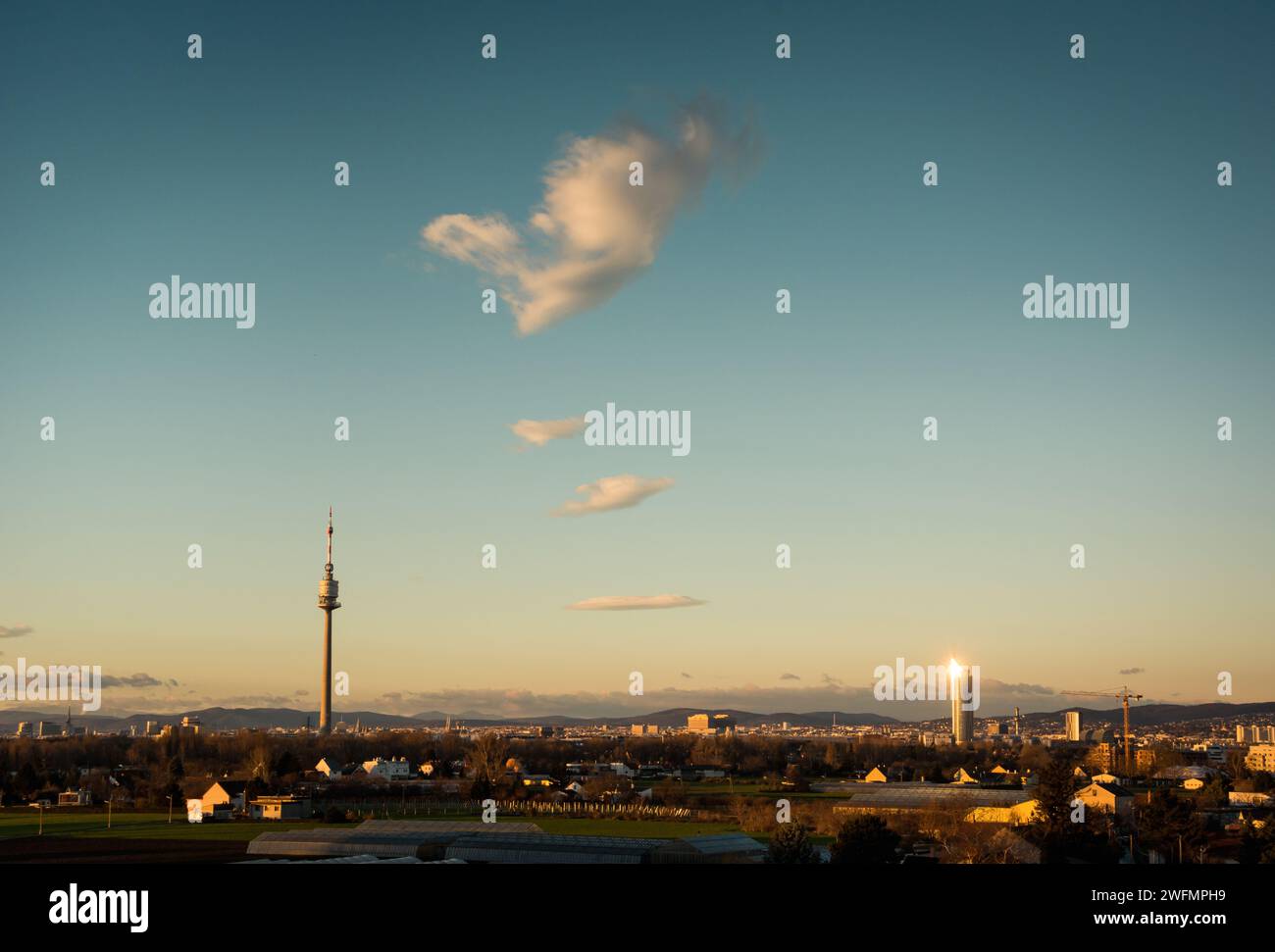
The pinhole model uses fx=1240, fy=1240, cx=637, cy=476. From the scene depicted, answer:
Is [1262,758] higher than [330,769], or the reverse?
[330,769]

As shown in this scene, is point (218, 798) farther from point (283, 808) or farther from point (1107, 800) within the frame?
point (1107, 800)

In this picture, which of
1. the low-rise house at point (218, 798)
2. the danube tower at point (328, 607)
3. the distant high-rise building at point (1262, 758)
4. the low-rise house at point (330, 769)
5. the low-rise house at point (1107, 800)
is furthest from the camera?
the danube tower at point (328, 607)

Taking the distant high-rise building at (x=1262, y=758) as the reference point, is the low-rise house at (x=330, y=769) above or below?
above

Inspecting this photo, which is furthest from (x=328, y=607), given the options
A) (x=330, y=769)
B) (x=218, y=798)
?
(x=218, y=798)


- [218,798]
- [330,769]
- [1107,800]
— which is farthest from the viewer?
[330,769]

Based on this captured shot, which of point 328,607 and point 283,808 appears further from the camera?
point 328,607

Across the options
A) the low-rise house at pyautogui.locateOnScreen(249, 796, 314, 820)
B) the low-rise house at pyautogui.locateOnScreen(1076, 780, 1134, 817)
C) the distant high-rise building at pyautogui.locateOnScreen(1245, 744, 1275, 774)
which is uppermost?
the low-rise house at pyautogui.locateOnScreen(1076, 780, 1134, 817)

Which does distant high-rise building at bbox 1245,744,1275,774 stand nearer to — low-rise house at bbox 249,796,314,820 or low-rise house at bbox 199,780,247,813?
low-rise house at bbox 249,796,314,820

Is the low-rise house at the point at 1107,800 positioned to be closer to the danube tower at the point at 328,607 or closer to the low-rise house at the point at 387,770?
the low-rise house at the point at 387,770

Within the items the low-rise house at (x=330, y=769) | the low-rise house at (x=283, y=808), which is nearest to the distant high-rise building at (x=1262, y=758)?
the low-rise house at (x=330, y=769)

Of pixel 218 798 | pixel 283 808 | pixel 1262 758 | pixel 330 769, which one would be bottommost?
pixel 1262 758

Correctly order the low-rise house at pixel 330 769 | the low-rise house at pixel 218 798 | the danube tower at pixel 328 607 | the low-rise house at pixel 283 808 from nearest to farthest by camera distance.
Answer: the low-rise house at pixel 283 808 < the low-rise house at pixel 218 798 < the low-rise house at pixel 330 769 < the danube tower at pixel 328 607

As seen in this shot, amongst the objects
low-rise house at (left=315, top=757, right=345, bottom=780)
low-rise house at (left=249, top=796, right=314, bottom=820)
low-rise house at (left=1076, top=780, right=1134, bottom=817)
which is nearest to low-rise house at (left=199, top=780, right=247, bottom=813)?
low-rise house at (left=249, top=796, right=314, bottom=820)
